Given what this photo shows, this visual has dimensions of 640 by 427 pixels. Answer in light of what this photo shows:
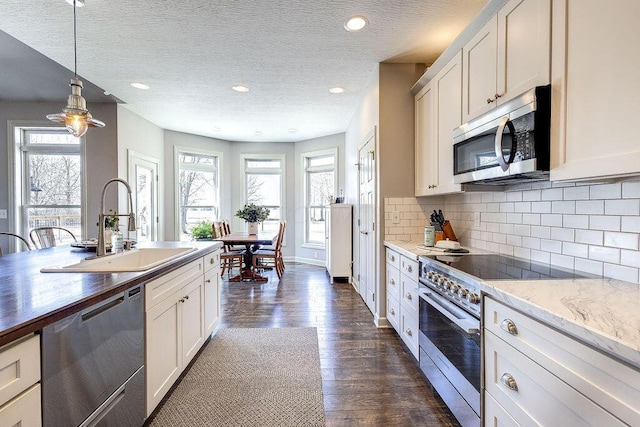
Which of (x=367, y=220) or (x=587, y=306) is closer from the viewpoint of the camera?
(x=587, y=306)

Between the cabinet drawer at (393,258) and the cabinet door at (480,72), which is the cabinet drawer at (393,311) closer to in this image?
the cabinet drawer at (393,258)

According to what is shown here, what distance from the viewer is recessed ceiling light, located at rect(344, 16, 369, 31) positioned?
2.26 meters

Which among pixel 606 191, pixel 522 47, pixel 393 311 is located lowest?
pixel 393 311

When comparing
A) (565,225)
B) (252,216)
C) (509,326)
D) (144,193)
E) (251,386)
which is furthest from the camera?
(252,216)

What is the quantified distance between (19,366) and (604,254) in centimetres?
231

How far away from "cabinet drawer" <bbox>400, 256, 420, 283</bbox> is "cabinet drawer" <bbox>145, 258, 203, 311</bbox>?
1638mm

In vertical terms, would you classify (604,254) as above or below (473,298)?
above

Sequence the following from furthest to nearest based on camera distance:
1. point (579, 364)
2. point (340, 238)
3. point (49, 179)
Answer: point (340, 238)
point (49, 179)
point (579, 364)

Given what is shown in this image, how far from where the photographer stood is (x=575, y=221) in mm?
1526

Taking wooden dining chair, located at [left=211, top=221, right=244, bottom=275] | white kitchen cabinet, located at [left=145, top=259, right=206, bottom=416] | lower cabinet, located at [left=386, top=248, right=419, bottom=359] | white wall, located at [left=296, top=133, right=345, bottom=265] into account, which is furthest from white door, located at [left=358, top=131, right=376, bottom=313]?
wooden dining chair, located at [left=211, top=221, right=244, bottom=275]

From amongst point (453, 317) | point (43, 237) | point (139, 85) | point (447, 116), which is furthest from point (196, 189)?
point (453, 317)

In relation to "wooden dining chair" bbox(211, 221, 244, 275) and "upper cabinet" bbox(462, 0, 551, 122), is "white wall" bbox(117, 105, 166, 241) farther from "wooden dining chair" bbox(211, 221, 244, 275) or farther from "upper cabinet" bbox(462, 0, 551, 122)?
"upper cabinet" bbox(462, 0, 551, 122)

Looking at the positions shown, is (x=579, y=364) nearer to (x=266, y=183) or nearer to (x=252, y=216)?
(x=252, y=216)

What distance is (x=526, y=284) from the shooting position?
48.7 inches
